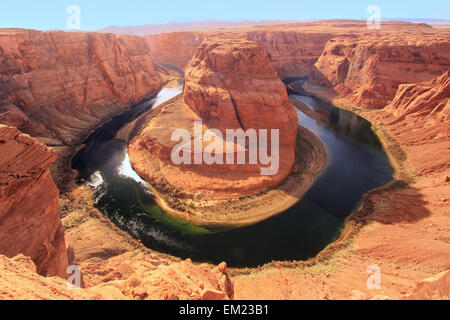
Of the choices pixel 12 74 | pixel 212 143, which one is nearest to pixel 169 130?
pixel 212 143

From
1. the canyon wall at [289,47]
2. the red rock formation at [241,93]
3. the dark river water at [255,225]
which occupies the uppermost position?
the canyon wall at [289,47]

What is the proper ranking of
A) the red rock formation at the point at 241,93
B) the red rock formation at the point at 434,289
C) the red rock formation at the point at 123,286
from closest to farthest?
the red rock formation at the point at 123,286
the red rock formation at the point at 434,289
the red rock formation at the point at 241,93

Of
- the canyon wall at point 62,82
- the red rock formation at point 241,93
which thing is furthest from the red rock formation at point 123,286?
the canyon wall at point 62,82

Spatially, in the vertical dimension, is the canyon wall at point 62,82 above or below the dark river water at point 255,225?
above

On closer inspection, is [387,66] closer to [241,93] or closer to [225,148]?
[241,93]

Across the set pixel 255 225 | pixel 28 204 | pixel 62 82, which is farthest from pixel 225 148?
pixel 62 82

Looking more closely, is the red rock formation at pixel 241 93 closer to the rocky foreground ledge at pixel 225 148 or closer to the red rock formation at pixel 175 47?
the rocky foreground ledge at pixel 225 148

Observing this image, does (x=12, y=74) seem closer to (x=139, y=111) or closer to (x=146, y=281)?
(x=139, y=111)
